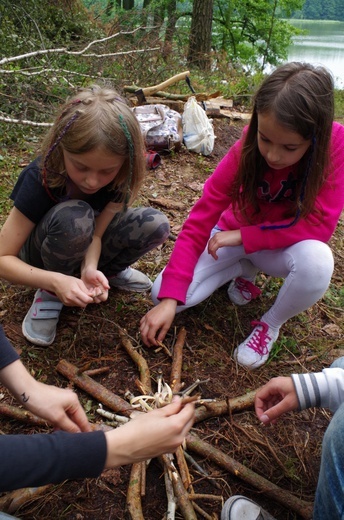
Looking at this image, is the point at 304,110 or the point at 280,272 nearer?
the point at 304,110

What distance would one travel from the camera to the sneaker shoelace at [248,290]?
2.33m

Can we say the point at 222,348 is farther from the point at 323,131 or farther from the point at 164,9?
the point at 164,9

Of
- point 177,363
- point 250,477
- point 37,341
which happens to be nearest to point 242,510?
point 250,477

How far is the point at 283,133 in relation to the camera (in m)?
1.62

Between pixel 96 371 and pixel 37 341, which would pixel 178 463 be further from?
pixel 37 341

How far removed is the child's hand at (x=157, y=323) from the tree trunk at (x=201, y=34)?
718cm

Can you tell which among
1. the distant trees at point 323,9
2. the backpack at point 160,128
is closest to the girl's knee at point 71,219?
the backpack at point 160,128

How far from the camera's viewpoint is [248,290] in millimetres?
2326

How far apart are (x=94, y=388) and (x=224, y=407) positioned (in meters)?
0.51

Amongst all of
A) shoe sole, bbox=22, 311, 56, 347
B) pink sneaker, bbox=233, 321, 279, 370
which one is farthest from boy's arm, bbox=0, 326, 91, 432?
pink sneaker, bbox=233, 321, 279, 370

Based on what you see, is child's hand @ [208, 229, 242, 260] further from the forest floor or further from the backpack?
the backpack

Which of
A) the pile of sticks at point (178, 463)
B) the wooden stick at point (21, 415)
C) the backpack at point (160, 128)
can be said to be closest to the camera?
the pile of sticks at point (178, 463)

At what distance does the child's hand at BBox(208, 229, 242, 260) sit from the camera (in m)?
2.03

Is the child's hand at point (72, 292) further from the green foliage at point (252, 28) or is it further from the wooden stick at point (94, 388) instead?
the green foliage at point (252, 28)
